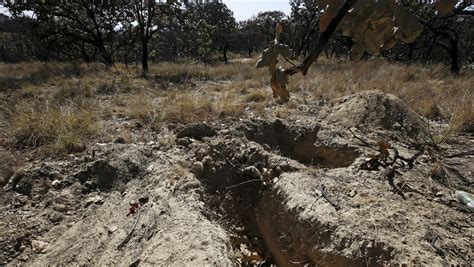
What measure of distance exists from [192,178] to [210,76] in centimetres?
705

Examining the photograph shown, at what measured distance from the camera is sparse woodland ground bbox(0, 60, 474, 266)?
191cm

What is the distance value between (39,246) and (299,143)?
2661 mm

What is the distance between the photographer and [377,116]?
3.60 meters

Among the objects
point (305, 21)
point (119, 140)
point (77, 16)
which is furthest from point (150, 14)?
point (305, 21)

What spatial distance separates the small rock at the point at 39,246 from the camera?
2000 millimetres

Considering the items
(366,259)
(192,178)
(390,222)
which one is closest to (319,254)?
(366,259)

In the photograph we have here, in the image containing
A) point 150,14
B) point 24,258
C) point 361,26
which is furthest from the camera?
point 150,14

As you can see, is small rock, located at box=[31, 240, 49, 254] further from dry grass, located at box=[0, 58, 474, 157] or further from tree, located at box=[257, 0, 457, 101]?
tree, located at box=[257, 0, 457, 101]

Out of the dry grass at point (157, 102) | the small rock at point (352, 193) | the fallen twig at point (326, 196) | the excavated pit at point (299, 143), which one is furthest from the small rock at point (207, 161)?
the small rock at point (352, 193)

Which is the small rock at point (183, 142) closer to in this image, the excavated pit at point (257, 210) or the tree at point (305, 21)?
the excavated pit at point (257, 210)

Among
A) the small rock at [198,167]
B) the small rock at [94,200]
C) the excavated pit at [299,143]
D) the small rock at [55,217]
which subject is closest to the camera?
the small rock at [55,217]

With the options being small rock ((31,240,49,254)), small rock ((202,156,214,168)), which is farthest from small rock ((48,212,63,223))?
small rock ((202,156,214,168))

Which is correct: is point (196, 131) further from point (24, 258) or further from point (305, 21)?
point (305, 21)

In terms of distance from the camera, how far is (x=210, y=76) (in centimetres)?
921
